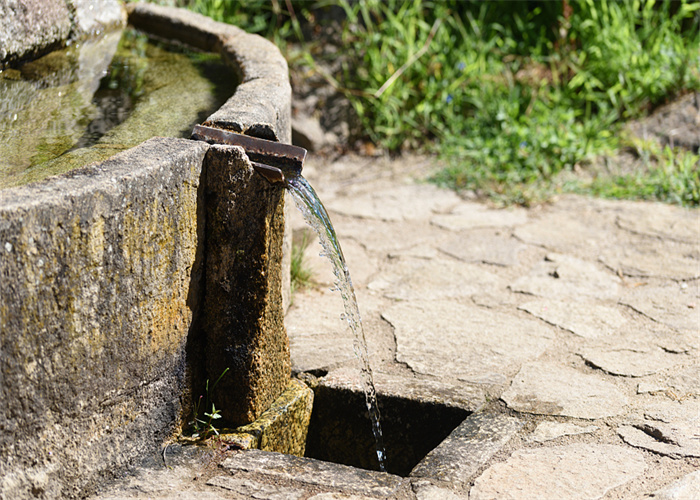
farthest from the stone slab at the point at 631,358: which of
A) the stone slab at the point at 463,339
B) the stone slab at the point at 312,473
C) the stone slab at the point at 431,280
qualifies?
the stone slab at the point at 312,473

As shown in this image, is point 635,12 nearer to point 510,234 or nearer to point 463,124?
point 463,124

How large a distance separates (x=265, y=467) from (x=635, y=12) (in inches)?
152

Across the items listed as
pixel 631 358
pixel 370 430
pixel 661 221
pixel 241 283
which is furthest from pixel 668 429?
pixel 661 221

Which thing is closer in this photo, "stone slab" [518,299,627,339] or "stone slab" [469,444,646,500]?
"stone slab" [469,444,646,500]

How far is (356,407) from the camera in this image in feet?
6.82

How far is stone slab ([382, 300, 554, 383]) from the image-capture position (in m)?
2.18

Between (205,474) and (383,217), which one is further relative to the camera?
(383,217)

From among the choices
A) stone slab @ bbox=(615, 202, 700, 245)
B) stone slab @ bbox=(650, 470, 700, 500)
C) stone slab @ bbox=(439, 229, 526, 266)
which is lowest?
stone slab @ bbox=(439, 229, 526, 266)

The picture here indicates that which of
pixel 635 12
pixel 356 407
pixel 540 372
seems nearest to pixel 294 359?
pixel 356 407

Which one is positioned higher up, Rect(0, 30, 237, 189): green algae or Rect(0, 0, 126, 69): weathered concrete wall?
Rect(0, 0, 126, 69): weathered concrete wall

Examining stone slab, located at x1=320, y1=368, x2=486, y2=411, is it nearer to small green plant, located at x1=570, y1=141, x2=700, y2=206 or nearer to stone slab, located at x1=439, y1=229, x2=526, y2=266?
stone slab, located at x1=439, y1=229, x2=526, y2=266

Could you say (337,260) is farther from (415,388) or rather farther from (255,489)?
(255,489)

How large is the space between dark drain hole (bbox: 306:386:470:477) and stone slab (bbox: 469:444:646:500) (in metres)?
0.26

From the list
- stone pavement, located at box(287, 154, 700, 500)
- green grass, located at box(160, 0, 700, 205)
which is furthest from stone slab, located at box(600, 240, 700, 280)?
green grass, located at box(160, 0, 700, 205)
